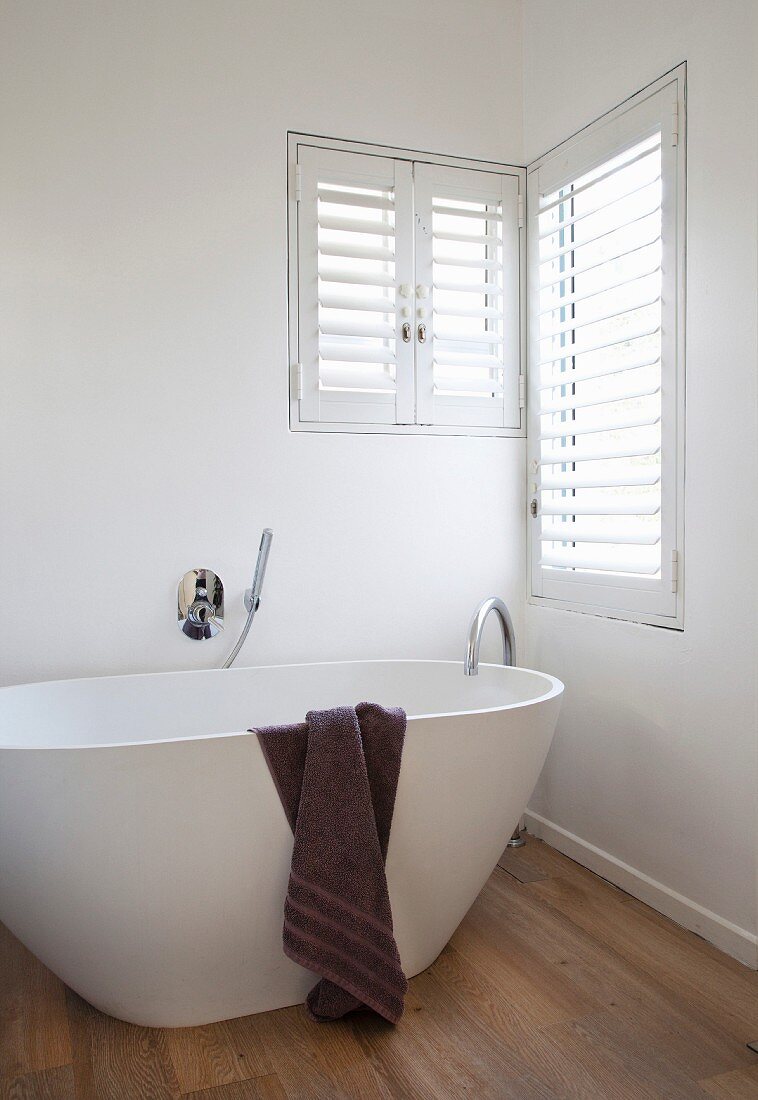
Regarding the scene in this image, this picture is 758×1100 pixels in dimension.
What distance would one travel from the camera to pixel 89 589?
8.70 ft

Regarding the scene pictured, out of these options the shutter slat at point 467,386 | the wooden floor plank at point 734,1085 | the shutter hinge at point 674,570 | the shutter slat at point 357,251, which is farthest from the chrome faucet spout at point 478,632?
the shutter slat at point 357,251

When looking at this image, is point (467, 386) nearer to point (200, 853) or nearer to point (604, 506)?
point (604, 506)

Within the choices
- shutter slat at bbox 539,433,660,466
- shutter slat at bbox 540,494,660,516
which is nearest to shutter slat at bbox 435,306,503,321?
shutter slat at bbox 539,433,660,466

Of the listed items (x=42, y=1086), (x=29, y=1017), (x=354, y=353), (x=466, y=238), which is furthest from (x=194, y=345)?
(x=42, y=1086)

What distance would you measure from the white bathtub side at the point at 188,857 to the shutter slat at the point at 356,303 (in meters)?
1.46

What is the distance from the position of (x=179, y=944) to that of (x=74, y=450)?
56.1 inches

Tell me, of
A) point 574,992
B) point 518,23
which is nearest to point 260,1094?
point 574,992

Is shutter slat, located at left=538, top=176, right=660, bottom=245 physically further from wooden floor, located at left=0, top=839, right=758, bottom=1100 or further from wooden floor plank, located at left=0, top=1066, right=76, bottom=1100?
wooden floor plank, located at left=0, top=1066, right=76, bottom=1100

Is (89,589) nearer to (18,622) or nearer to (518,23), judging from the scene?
(18,622)

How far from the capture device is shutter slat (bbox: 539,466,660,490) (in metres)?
2.49

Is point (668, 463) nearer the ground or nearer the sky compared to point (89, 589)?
nearer the sky

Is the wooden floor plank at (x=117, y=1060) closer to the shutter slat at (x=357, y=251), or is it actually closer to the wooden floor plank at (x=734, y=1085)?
the wooden floor plank at (x=734, y=1085)

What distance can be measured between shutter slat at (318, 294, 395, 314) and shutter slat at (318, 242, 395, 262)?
0.42 feet

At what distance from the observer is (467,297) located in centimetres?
313
